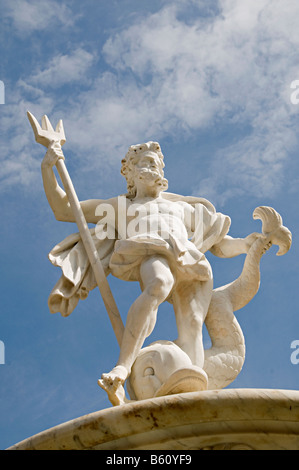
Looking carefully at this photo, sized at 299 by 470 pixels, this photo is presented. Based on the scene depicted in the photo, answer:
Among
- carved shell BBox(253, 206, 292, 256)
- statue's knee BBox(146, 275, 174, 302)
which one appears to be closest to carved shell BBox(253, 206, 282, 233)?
carved shell BBox(253, 206, 292, 256)

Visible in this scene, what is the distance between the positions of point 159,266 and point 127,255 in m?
0.49

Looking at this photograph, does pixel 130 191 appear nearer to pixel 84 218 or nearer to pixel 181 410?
pixel 84 218

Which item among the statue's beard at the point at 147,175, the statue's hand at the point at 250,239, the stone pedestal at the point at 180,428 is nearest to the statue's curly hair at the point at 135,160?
the statue's beard at the point at 147,175

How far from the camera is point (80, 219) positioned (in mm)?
9609

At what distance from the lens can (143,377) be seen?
26.4ft

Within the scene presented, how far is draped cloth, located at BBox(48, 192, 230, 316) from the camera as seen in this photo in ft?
29.0

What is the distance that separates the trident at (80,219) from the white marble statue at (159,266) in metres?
0.04

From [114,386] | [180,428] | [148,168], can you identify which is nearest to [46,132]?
[148,168]

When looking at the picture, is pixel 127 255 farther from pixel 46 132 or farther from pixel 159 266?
pixel 46 132

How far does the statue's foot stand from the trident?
1.05 meters

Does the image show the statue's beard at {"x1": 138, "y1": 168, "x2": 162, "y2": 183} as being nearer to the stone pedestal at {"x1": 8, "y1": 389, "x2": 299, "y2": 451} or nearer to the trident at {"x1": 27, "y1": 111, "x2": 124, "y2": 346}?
the trident at {"x1": 27, "y1": 111, "x2": 124, "y2": 346}

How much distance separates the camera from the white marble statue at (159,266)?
8.06 m

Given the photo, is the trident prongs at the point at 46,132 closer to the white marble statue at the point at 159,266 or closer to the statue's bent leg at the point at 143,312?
the white marble statue at the point at 159,266

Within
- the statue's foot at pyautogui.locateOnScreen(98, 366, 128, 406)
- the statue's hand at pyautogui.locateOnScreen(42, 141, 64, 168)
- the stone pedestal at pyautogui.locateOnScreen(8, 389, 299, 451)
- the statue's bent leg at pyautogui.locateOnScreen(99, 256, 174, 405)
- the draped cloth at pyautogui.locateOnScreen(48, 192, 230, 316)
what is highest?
the statue's hand at pyautogui.locateOnScreen(42, 141, 64, 168)
